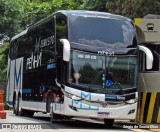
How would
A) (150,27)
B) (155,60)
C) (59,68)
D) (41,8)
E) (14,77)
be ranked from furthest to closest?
(41,8), (14,77), (155,60), (150,27), (59,68)

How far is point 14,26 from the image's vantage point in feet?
103

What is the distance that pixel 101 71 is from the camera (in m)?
15.5

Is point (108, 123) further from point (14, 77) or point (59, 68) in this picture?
Result: point (14, 77)

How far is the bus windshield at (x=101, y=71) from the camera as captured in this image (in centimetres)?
1531

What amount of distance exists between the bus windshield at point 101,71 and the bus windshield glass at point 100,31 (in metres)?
0.52

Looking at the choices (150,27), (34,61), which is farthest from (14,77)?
(150,27)

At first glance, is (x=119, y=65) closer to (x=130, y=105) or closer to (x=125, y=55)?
(x=125, y=55)

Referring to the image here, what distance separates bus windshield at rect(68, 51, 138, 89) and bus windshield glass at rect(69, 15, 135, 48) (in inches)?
20.4

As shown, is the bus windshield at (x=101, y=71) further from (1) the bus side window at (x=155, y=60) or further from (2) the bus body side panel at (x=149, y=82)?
(2) the bus body side panel at (x=149, y=82)

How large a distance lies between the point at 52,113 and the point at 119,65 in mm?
3195

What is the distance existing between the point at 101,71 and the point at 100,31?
4.99ft

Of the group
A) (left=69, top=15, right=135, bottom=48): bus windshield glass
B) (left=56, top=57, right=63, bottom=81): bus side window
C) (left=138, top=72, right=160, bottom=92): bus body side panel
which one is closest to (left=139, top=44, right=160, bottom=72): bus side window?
(left=138, top=72, right=160, bottom=92): bus body side panel

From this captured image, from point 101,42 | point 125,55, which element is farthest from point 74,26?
point 125,55

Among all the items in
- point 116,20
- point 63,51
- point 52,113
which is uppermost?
point 116,20
